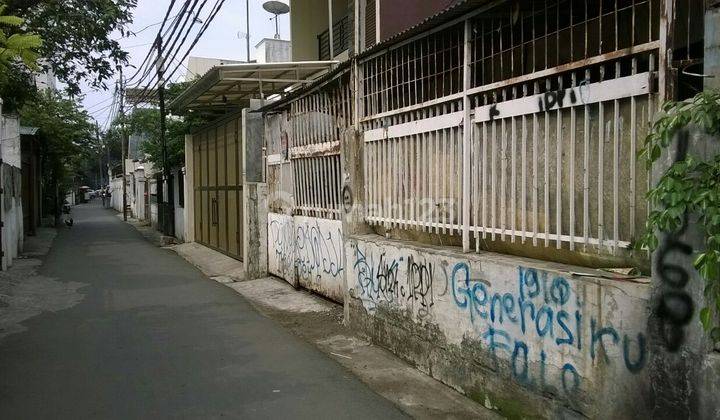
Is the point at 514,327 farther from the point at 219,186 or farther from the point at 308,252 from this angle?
the point at 219,186

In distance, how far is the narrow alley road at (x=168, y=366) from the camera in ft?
14.6

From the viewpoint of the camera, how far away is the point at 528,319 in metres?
3.93

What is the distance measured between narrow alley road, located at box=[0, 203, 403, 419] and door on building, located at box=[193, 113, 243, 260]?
414cm

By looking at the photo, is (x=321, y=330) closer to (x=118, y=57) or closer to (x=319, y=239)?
(x=319, y=239)

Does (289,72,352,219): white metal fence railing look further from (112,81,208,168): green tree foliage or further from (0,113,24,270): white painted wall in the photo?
(112,81,208,168): green tree foliage

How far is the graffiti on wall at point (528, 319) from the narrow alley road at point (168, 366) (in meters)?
0.93

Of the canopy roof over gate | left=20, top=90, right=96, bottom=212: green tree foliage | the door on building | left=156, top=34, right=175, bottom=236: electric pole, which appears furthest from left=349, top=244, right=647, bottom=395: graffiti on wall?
left=20, top=90, right=96, bottom=212: green tree foliage

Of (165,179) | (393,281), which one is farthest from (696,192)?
(165,179)

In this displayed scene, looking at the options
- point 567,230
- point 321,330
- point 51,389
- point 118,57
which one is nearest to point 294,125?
point 321,330

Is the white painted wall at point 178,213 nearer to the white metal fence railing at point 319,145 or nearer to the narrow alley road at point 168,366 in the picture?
the narrow alley road at point 168,366

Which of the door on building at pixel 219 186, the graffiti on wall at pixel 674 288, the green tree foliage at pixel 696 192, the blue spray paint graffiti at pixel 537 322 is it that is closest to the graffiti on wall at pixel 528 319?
the blue spray paint graffiti at pixel 537 322

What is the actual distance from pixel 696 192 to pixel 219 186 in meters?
13.4

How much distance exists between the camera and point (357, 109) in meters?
6.80

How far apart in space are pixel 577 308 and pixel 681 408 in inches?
30.8
